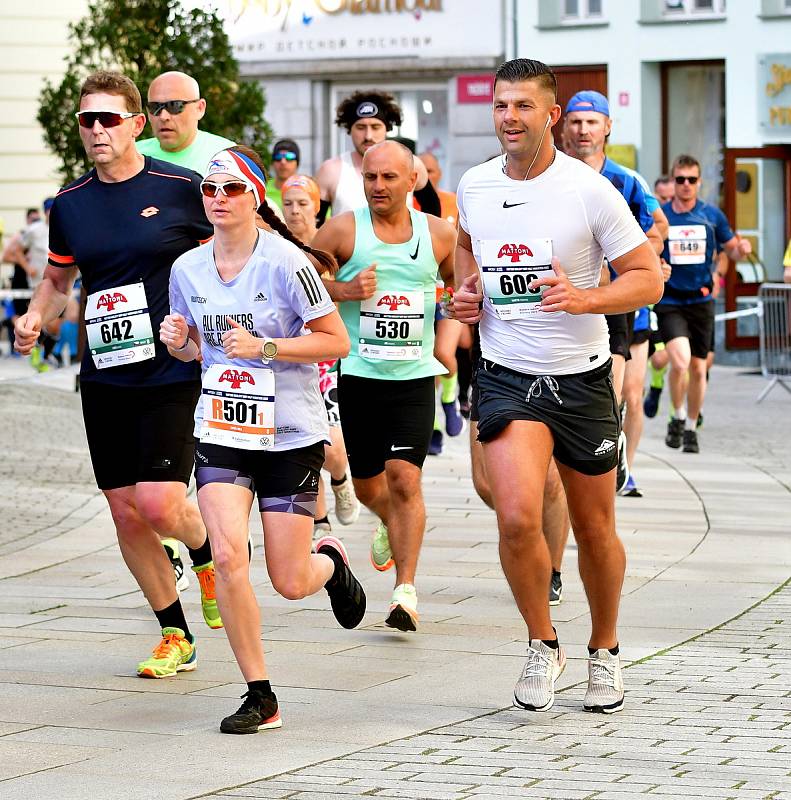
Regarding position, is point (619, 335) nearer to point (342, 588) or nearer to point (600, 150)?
point (600, 150)

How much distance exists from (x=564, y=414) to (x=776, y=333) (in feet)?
42.9


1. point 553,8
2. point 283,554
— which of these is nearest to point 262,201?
point 283,554

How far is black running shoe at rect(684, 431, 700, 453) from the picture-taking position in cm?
1477

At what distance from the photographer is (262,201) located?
21.3 ft

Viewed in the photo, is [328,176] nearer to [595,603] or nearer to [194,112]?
[194,112]

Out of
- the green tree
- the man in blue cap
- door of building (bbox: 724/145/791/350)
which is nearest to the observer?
the man in blue cap

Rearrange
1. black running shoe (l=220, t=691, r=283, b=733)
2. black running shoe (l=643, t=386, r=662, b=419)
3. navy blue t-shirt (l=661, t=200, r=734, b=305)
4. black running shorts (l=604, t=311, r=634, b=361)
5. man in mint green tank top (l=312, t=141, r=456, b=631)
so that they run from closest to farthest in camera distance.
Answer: black running shoe (l=220, t=691, r=283, b=733)
man in mint green tank top (l=312, t=141, r=456, b=631)
black running shorts (l=604, t=311, r=634, b=361)
navy blue t-shirt (l=661, t=200, r=734, b=305)
black running shoe (l=643, t=386, r=662, b=419)

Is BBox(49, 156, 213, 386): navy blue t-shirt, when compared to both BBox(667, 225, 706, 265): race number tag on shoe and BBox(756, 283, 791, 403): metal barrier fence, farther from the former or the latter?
BBox(756, 283, 791, 403): metal barrier fence

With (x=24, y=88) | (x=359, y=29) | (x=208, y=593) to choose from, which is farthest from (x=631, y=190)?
(x=24, y=88)

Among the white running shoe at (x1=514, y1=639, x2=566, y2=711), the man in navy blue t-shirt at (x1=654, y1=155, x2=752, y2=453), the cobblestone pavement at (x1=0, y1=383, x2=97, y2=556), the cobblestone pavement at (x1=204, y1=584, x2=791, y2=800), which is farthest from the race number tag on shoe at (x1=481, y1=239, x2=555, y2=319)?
the man in navy blue t-shirt at (x1=654, y1=155, x2=752, y2=453)

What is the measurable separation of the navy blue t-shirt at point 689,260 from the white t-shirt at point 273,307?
8.92 metres

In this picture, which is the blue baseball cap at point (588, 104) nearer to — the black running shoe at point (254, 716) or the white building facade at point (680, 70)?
the black running shoe at point (254, 716)

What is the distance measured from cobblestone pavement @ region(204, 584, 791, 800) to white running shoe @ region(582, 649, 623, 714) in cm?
5

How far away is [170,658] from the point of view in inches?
A: 269
